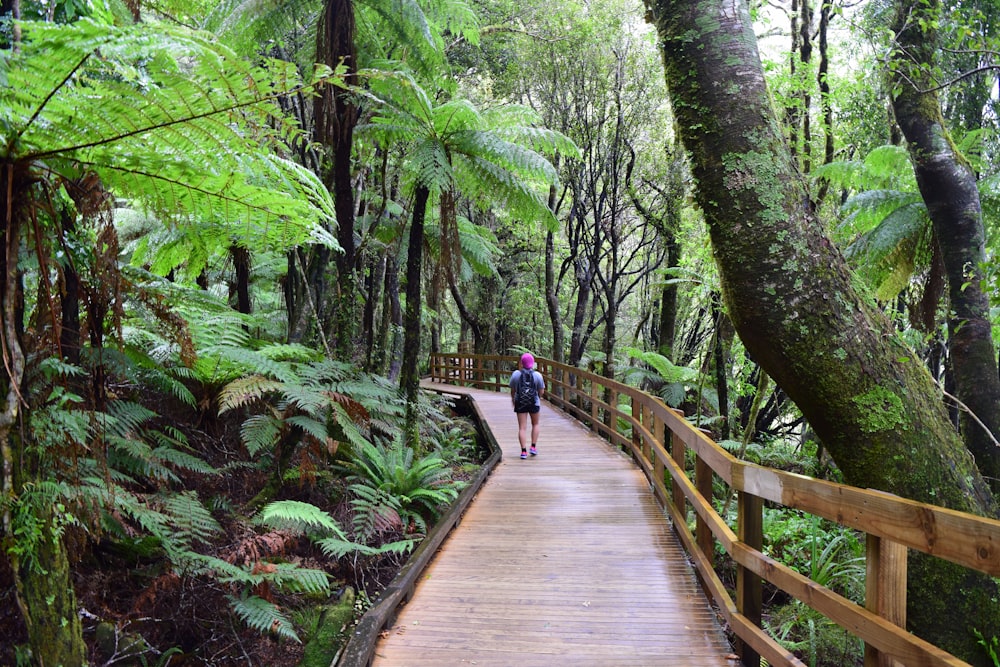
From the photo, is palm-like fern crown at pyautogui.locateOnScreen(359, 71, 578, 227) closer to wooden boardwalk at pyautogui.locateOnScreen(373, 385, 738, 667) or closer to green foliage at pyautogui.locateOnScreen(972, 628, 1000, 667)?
wooden boardwalk at pyautogui.locateOnScreen(373, 385, 738, 667)

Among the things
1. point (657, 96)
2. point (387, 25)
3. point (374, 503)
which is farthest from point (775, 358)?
point (657, 96)

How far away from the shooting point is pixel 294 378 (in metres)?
5.66

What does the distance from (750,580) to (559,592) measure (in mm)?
1490

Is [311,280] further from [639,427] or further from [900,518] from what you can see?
[900,518]

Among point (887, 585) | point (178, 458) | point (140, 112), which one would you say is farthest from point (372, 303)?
point (887, 585)

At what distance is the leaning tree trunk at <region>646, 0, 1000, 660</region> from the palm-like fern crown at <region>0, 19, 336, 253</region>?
2.19m

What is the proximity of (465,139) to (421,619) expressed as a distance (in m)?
5.68

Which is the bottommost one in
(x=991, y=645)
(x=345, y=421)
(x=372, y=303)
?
(x=991, y=645)

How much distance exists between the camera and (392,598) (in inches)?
154

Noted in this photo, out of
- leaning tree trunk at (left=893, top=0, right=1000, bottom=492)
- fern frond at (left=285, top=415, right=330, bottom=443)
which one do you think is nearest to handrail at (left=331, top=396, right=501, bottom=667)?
fern frond at (left=285, top=415, right=330, bottom=443)

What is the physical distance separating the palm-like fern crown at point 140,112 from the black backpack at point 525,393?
249 inches

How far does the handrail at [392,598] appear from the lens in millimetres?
3299

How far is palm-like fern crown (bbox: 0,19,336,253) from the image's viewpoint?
2313 millimetres

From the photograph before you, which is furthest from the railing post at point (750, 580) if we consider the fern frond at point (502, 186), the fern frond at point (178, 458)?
the fern frond at point (502, 186)
